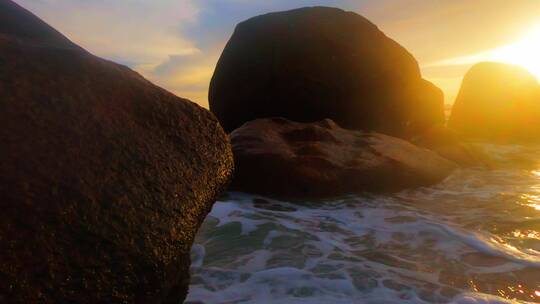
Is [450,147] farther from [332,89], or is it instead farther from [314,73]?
[314,73]

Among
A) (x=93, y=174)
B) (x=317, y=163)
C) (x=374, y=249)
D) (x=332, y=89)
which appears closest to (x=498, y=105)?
(x=332, y=89)

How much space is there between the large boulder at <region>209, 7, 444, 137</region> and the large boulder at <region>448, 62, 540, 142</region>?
617cm

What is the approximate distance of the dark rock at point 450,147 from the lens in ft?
25.1

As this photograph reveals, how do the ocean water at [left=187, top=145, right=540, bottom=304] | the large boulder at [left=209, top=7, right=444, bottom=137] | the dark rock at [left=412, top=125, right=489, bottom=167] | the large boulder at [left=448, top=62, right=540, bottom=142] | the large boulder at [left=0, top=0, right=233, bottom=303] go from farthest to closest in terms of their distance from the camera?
1. the large boulder at [left=448, top=62, right=540, bottom=142]
2. the large boulder at [left=209, top=7, right=444, bottom=137]
3. the dark rock at [left=412, top=125, right=489, bottom=167]
4. the ocean water at [left=187, top=145, right=540, bottom=304]
5. the large boulder at [left=0, top=0, right=233, bottom=303]

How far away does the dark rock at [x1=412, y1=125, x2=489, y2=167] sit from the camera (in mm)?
7660

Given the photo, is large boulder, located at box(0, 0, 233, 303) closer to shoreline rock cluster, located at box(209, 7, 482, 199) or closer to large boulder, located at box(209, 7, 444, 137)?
shoreline rock cluster, located at box(209, 7, 482, 199)

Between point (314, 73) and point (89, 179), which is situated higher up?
point (314, 73)

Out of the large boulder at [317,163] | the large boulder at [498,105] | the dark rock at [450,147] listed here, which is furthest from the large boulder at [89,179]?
the large boulder at [498,105]

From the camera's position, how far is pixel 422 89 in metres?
9.35

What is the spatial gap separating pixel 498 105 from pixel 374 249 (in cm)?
1258

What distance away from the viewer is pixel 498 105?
1423cm

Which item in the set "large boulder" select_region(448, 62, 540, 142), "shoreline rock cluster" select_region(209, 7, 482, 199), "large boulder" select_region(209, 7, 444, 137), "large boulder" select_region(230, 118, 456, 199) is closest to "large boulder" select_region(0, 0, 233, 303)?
"large boulder" select_region(230, 118, 456, 199)

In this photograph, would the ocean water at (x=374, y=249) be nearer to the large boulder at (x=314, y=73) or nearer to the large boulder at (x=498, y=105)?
the large boulder at (x=314, y=73)

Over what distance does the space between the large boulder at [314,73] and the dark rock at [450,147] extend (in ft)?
2.12
